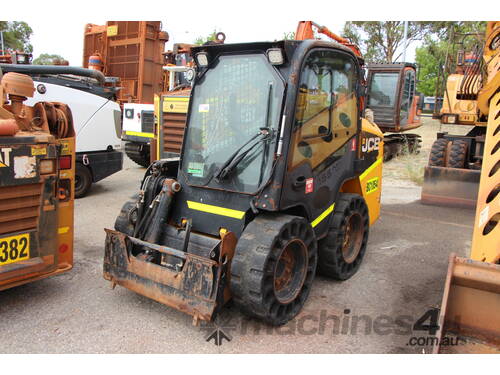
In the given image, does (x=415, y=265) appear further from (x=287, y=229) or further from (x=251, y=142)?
(x=251, y=142)

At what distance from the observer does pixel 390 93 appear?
41.8 ft

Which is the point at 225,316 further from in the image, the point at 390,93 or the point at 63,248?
the point at 390,93

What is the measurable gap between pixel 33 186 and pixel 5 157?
34cm

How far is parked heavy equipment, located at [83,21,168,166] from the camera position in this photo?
1357 centimetres

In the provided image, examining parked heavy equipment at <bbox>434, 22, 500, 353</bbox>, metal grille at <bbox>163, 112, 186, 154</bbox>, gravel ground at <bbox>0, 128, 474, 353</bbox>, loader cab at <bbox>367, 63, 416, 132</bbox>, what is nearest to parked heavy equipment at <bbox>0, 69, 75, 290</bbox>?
gravel ground at <bbox>0, 128, 474, 353</bbox>

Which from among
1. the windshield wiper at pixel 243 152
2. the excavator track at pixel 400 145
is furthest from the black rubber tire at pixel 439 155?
the windshield wiper at pixel 243 152

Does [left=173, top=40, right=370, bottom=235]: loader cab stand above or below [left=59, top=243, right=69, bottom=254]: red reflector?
above

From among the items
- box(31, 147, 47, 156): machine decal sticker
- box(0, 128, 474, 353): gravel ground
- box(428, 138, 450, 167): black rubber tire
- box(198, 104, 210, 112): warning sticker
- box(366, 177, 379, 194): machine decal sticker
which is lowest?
box(0, 128, 474, 353): gravel ground

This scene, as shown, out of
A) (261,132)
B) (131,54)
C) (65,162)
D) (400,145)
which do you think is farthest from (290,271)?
(131,54)

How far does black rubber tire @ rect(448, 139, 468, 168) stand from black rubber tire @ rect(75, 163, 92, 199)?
6.39 meters

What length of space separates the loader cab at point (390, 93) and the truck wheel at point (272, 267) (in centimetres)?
1003

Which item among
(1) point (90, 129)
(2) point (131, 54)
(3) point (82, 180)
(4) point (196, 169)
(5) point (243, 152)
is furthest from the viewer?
(2) point (131, 54)

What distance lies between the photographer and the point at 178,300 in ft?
10.7

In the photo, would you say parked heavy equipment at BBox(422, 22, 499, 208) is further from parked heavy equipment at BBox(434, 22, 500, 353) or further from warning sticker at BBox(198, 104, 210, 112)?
warning sticker at BBox(198, 104, 210, 112)
